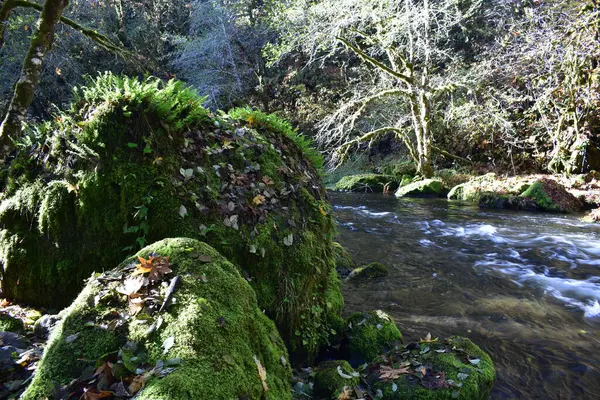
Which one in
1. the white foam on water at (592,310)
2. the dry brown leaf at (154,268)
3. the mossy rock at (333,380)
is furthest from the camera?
the white foam on water at (592,310)

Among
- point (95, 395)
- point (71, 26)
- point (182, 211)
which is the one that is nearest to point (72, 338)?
point (95, 395)

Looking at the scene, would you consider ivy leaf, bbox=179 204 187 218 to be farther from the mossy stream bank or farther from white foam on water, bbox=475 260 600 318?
white foam on water, bbox=475 260 600 318

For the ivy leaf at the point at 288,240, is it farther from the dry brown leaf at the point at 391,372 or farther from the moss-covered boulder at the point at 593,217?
the moss-covered boulder at the point at 593,217

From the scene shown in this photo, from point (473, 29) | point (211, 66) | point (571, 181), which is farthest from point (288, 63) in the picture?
point (571, 181)

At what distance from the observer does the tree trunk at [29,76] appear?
171 inches

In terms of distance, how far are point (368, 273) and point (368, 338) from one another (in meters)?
2.43

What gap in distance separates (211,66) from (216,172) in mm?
23492

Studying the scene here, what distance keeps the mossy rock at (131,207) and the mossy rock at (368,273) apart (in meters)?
2.26

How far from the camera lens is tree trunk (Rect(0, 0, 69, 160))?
171 inches

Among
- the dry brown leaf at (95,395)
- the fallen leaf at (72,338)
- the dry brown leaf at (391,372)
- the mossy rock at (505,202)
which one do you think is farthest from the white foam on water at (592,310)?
the mossy rock at (505,202)

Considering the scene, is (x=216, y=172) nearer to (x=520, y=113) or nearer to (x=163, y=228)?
(x=163, y=228)

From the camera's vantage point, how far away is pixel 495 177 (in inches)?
631

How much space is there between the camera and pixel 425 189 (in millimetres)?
15555

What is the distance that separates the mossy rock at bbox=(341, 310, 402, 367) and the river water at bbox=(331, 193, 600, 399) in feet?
2.10
